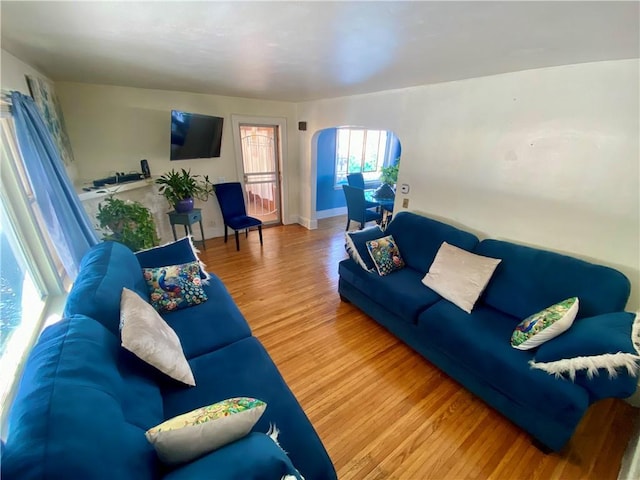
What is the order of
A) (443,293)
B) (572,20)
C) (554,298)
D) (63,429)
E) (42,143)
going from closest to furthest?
1. (63,429)
2. (572,20)
3. (42,143)
4. (554,298)
5. (443,293)

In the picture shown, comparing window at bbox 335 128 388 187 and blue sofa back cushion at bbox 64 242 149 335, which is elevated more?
window at bbox 335 128 388 187

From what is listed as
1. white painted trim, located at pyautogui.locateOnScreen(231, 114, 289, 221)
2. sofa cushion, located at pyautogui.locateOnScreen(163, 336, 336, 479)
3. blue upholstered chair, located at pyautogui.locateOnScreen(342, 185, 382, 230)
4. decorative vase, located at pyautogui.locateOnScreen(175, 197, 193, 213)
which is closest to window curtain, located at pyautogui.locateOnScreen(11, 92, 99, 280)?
sofa cushion, located at pyautogui.locateOnScreen(163, 336, 336, 479)

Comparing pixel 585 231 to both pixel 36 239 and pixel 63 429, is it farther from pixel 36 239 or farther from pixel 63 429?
pixel 36 239

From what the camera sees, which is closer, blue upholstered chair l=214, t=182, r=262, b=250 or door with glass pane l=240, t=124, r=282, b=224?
blue upholstered chair l=214, t=182, r=262, b=250

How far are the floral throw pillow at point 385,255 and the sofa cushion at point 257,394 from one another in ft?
4.35

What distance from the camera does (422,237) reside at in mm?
2521

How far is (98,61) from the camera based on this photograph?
1.96 m

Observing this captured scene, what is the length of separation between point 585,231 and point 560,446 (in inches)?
53.2

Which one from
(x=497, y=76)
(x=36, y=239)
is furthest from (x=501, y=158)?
(x=36, y=239)

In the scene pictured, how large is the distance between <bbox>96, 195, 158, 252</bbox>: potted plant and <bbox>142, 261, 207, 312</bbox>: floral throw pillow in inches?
23.4

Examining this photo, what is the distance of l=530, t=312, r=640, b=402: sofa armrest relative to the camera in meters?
1.22

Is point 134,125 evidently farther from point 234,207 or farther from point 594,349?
point 594,349

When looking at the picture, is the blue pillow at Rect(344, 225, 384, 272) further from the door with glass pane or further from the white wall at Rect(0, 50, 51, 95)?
the door with glass pane

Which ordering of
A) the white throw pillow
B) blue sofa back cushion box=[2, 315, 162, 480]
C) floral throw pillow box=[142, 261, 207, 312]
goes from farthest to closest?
the white throw pillow, floral throw pillow box=[142, 261, 207, 312], blue sofa back cushion box=[2, 315, 162, 480]
